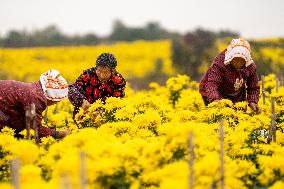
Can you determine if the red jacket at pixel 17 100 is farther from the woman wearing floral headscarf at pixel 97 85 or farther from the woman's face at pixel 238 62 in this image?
the woman's face at pixel 238 62

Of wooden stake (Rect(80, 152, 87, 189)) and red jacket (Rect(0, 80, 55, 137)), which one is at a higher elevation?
red jacket (Rect(0, 80, 55, 137))

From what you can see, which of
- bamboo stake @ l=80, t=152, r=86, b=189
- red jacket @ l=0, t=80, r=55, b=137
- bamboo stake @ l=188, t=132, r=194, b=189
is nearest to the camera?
bamboo stake @ l=80, t=152, r=86, b=189

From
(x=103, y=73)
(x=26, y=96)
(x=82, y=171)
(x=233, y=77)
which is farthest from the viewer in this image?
(x=233, y=77)

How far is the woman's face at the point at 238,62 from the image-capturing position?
7.01 meters

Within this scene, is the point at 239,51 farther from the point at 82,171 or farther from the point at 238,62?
the point at 82,171

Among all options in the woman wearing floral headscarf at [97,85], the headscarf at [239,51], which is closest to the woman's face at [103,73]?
the woman wearing floral headscarf at [97,85]

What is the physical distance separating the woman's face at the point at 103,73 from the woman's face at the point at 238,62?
1646mm

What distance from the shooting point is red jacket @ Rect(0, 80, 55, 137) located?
17.9 ft

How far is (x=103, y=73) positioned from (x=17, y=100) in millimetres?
1688

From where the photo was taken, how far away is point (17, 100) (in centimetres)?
549

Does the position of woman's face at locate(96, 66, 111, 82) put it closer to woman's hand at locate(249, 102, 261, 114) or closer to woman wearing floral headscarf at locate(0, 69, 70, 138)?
woman wearing floral headscarf at locate(0, 69, 70, 138)

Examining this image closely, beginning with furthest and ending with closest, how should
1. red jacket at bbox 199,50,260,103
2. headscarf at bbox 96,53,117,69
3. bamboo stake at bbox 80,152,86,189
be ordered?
red jacket at bbox 199,50,260,103, headscarf at bbox 96,53,117,69, bamboo stake at bbox 80,152,86,189

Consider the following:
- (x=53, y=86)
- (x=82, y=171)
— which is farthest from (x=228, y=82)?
(x=82, y=171)

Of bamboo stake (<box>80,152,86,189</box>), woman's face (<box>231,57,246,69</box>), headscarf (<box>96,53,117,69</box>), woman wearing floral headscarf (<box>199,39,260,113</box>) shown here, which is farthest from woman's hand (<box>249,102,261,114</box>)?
bamboo stake (<box>80,152,86,189</box>)
